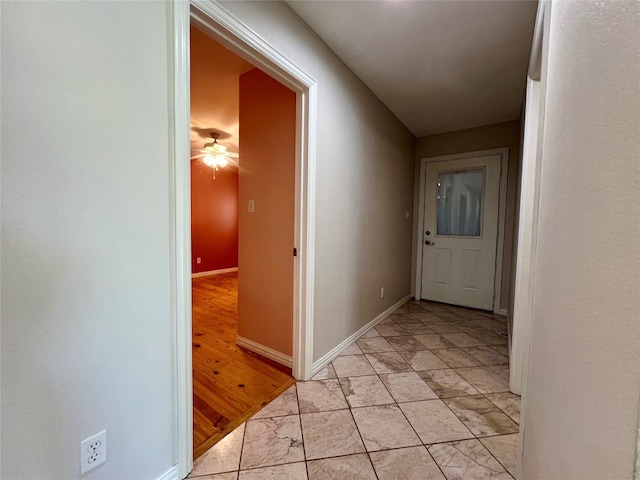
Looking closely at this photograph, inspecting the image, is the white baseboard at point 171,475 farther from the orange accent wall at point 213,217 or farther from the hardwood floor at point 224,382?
the orange accent wall at point 213,217

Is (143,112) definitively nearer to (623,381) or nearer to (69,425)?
(69,425)

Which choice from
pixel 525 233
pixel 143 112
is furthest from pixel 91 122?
pixel 525 233

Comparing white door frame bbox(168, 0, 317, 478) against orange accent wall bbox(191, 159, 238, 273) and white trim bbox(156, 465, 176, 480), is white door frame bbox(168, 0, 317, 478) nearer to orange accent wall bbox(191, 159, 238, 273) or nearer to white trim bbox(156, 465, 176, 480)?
white trim bbox(156, 465, 176, 480)

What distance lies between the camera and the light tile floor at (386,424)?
1210 mm

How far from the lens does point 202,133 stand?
13.3 ft

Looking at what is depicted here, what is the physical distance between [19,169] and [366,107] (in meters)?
2.50

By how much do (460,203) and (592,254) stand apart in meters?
3.50

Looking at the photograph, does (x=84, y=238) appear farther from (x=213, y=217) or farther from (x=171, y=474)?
(x=213, y=217)

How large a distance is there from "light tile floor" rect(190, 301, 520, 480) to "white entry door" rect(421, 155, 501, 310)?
1.35m

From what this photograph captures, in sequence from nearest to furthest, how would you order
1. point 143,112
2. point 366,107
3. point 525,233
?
point 143,112
point 525,233
point 366,107

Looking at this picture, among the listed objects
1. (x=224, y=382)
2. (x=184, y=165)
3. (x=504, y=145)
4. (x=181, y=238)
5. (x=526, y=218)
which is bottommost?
(x=224, y=382)

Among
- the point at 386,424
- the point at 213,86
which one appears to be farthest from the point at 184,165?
the point at 213,86

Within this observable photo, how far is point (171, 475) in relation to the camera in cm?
110

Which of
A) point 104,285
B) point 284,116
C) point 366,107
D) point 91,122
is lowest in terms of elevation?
point 104,285
